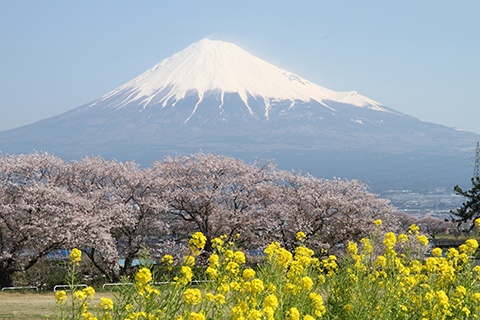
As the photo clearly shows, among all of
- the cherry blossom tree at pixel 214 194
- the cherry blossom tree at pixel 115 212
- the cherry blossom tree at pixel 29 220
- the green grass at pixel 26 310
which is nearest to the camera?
the green grass at pixel 26 310

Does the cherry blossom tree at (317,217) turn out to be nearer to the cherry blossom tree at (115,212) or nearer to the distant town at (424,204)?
the cherry blossom tree at (115,212)

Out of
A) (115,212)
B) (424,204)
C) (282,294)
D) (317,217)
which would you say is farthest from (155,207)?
(424,204)

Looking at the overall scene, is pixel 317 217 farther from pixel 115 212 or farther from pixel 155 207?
pixel 115 212

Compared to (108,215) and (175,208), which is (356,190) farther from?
(108,215)

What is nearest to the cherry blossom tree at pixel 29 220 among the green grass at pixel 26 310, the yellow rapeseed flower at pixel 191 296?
the green grass at pixel 26 310

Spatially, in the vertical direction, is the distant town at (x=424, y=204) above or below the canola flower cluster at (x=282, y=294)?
below

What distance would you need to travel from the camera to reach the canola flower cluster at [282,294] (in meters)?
4.05

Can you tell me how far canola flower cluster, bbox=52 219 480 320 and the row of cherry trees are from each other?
47.3ft

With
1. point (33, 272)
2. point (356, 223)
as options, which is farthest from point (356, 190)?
point (33, 272)

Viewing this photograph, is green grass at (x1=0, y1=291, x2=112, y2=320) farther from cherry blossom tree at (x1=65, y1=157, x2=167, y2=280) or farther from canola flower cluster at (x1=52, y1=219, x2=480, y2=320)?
canola flower cluster at (x1=52, y1=219, x2=480, y2=320)

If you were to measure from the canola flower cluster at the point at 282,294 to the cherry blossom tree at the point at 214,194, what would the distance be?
1492 cm

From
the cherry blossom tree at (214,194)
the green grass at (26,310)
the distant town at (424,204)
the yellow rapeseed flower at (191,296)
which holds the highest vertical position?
the yellow rapeseed flower at (191,296)

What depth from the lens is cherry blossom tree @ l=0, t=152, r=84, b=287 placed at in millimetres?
17797

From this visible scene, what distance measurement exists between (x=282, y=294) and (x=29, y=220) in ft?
54.3
